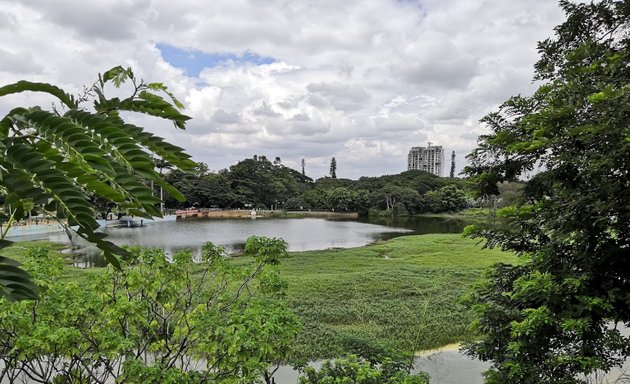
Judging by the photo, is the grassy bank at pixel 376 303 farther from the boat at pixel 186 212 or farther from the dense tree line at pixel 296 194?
the boat at pixel 186 212

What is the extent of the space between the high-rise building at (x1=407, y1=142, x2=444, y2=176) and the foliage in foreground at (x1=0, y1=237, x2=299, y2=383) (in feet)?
295

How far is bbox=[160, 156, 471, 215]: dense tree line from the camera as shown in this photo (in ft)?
145

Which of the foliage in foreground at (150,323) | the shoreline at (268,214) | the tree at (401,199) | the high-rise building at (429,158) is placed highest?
the high-rise building at (429,158)

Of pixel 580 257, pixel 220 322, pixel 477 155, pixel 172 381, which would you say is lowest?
pixel 172 381

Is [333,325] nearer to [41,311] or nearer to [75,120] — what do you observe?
[41,311]

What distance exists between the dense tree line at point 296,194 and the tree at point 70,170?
42.6m

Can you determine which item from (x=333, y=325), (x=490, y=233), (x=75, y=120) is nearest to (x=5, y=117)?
(x=75, y=120)

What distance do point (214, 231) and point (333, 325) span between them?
2316cm

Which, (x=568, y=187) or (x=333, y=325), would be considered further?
(x=333, y=325)

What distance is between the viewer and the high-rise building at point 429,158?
9156 cm

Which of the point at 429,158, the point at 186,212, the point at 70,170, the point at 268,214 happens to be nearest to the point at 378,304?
the point at 70,170

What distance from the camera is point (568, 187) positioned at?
3291 mm

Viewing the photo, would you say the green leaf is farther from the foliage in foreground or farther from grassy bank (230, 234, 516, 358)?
grassy bank (230, 234, 516, 358)

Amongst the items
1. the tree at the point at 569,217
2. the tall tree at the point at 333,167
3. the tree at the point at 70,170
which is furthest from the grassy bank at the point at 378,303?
the tall tree at the point at 333,167
